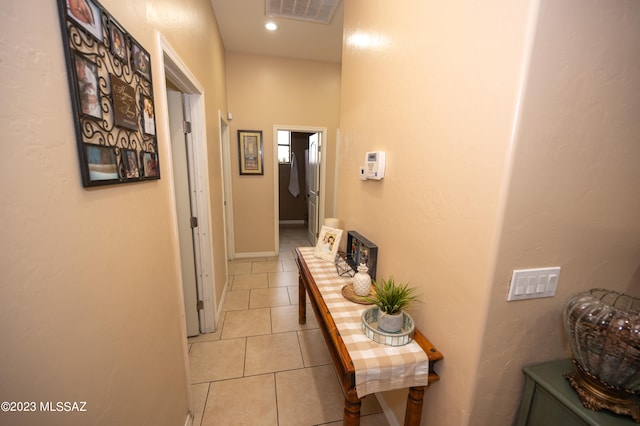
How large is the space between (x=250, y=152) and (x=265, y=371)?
115 inches

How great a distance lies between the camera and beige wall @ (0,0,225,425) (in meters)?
0.50

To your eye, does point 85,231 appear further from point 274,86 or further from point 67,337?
point 274,86

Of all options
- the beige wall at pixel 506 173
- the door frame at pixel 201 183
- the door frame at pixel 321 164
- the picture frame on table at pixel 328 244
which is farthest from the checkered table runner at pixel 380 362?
the door frame at pixel 321 164

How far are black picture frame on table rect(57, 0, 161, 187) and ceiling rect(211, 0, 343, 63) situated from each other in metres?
2.16

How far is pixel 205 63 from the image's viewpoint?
2.23 metres

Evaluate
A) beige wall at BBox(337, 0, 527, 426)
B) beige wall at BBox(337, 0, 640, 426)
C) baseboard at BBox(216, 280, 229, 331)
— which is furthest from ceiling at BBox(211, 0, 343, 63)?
baseboard at BBox(216, 280, 229, 331)

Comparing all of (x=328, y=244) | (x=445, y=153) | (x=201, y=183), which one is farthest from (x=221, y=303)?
(x=445, y=153)

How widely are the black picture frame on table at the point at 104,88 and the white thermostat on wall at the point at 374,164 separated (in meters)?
1.15

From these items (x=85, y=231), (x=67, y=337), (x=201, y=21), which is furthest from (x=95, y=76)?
(x=201, y=21)

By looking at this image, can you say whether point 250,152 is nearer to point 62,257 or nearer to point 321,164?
point 321,164

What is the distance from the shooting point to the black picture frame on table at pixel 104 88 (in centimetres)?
64

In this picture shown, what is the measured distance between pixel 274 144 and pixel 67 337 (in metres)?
3.56

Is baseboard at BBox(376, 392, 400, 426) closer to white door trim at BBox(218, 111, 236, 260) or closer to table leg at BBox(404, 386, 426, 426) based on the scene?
table leg at BBox(404, 386, 426, 426)

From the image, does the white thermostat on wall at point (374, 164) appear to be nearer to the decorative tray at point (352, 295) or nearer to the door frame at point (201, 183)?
the decorative tray at point (352, 295)
